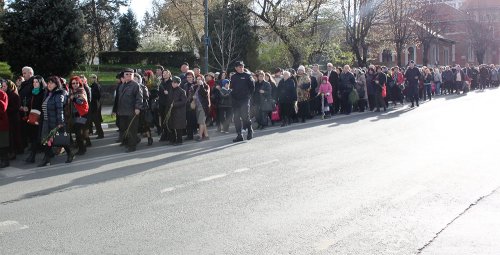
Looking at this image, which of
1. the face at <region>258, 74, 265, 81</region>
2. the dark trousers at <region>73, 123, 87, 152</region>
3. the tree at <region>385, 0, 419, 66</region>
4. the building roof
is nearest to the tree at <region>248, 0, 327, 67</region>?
the tree at <region>385, 0, 419, 66</region>

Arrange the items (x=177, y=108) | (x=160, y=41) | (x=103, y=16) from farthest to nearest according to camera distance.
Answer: (x=103, y=16) < (x=160, y=41) < (x=177, y=108)

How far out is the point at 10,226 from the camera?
20.7ft

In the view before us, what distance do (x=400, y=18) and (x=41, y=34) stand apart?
27495 mm

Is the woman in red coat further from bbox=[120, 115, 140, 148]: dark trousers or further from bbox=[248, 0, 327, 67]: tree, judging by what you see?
bbox=[248, 0, 327, 67]: tree

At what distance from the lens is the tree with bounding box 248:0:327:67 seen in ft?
104

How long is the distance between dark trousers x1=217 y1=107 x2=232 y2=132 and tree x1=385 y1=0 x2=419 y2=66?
24.8m

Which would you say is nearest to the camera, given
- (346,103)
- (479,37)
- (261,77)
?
(261,77)

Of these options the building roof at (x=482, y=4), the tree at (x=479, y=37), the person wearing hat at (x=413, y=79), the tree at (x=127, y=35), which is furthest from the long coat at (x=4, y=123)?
the building roof at (x=482, y=4)

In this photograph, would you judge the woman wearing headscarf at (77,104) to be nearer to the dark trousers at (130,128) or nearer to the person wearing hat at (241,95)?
the dark trousers at (130,128)

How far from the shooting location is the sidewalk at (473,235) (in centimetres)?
526

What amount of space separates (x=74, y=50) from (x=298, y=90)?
794cm

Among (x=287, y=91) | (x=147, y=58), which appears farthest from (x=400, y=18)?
(x=287, y=91)

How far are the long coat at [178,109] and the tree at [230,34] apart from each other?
17.6 meters

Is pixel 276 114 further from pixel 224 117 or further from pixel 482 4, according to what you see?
pixel 482 4
